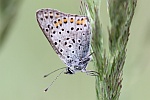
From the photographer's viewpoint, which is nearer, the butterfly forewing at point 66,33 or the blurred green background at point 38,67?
the butterfly forewing at point 66,33

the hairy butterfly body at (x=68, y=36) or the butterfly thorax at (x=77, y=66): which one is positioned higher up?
the hairy butterfly body at (x=68, y=36)

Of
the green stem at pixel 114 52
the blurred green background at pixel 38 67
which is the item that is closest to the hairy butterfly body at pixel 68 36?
the green stem at pixel 114 52

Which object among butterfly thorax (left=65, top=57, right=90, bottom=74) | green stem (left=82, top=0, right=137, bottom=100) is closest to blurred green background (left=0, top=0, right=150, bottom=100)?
butterfly thorax (left=65, top=57, right=90, bottom=74)

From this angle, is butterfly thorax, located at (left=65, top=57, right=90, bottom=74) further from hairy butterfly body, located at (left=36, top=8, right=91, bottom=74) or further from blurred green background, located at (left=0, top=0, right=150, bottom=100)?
blurred green background, located at (left=0, top=0, right=150, bottom=100)

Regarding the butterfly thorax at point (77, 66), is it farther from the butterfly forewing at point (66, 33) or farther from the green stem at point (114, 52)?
the green stem at point (114, 52)

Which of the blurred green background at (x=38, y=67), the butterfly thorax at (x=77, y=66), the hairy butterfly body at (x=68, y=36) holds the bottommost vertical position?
the blurred green background at (x=38, y=67)

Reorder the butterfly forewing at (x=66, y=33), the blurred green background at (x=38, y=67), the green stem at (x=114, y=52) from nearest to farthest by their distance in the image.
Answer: the green stem at (x=114, y=52) → the butterfly forewing at (x=66, y=33) → the blurred green background at (x=38, y=67)

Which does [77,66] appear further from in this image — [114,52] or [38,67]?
[38,67]

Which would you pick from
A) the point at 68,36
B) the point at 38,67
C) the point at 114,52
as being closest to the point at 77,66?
the point at 68,36
